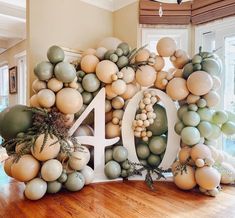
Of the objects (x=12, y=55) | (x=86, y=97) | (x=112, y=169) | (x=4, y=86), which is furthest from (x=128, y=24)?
(x=4, y=86)

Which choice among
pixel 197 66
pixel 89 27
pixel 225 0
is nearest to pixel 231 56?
pixel 225 0

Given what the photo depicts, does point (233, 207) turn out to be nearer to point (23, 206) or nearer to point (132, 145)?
point (132, 145)

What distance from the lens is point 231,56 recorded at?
5.36ft

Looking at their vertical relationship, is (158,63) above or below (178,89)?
above

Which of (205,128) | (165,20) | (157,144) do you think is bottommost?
(157,144)

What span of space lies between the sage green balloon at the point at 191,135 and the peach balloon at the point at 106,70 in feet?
1.68

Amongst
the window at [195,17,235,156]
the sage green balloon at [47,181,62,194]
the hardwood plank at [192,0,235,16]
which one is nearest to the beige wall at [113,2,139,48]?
the hardwood plank at [192,0,235,16]

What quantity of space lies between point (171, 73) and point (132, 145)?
1.65ft

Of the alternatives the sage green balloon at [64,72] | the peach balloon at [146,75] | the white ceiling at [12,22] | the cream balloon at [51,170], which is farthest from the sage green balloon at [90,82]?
the white ceiling at [12,22]

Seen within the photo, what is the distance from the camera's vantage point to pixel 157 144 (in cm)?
141

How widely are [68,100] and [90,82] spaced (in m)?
0.19

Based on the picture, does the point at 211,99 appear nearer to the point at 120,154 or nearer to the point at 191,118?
the point at 191,118

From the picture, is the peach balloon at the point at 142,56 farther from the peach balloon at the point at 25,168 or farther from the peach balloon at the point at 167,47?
the peach balloon at the point at 25,168

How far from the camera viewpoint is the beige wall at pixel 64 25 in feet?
5.33
